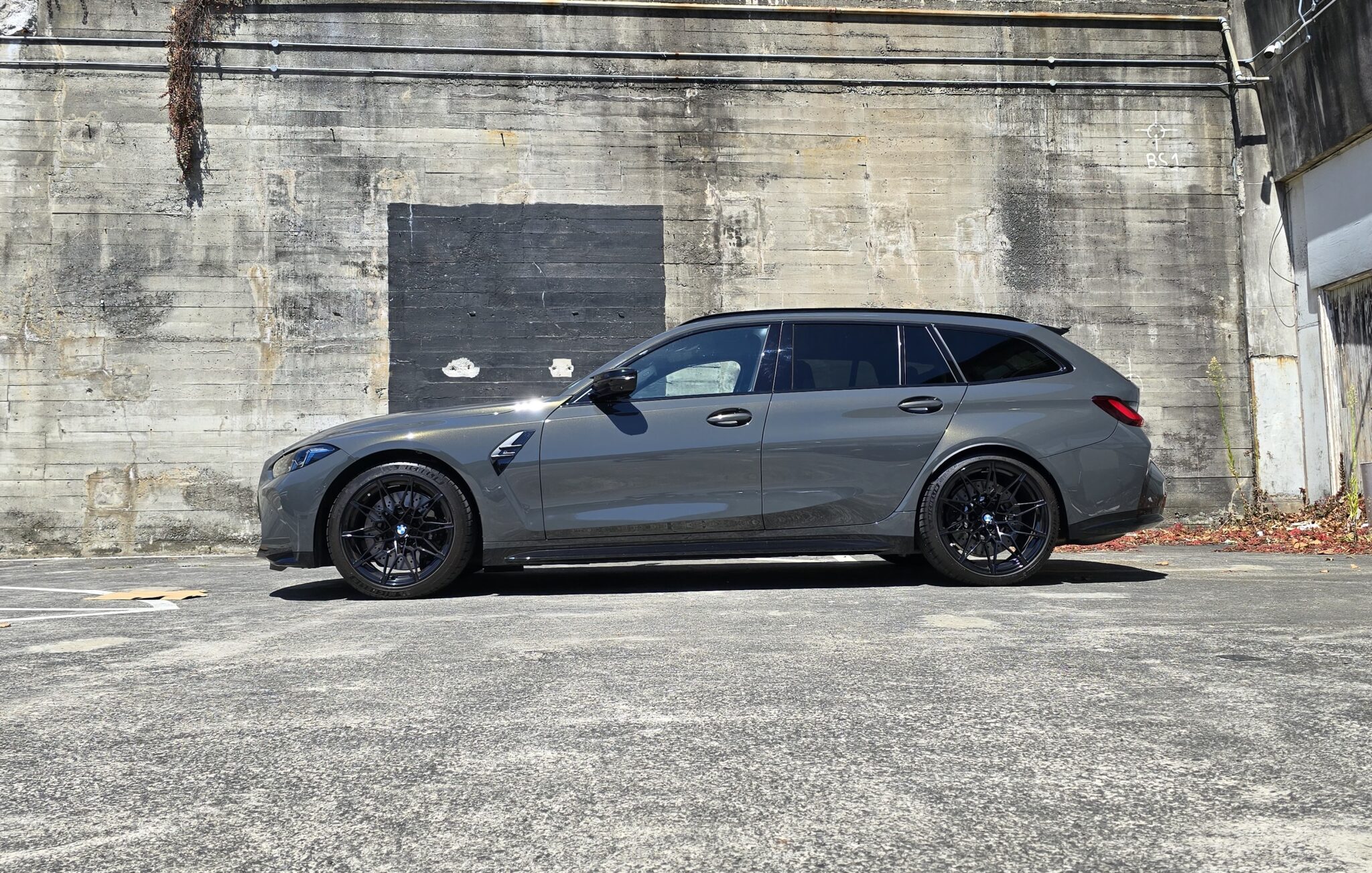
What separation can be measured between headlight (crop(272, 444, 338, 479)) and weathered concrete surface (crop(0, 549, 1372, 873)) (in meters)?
1.18

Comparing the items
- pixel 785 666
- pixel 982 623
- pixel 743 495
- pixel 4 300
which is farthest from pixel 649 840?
pixel 4 300

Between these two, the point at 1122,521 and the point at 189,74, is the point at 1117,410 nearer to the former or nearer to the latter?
the point at 1122,521

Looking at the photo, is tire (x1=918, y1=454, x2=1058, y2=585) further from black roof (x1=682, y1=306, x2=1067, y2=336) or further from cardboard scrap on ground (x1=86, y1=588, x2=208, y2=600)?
cardboard scrap on ground (x1=86, y1=588, x2=208, y2=600)

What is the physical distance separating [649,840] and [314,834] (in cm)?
63

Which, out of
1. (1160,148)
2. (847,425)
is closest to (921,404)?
(847,425)

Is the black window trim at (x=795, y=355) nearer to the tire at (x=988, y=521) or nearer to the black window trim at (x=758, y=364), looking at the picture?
the black window trim at (x=758, y=364)

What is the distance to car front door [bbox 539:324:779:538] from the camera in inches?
229

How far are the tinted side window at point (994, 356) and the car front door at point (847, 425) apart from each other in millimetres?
117

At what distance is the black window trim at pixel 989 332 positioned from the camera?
6176 mm

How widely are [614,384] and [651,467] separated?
1.55 feet

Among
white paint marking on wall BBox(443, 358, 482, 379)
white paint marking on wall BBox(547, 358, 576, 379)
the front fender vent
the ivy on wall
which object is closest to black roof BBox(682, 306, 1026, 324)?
the front fender vent

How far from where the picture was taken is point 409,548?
5.83 meters

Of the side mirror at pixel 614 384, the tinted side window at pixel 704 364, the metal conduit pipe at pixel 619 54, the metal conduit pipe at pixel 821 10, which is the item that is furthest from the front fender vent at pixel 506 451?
the metal conduit pipe at pixel 821 10

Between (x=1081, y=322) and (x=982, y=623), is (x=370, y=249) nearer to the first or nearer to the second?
(x=1081, y=322)
